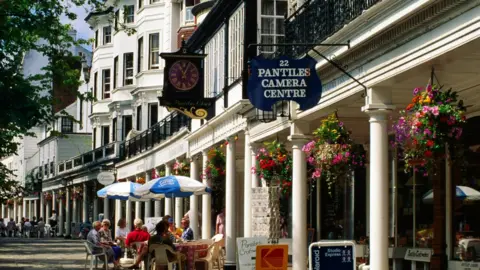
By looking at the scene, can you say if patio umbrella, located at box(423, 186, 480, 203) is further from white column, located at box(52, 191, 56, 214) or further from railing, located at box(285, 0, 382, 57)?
white column, located at box(52, 191, 56, 214)

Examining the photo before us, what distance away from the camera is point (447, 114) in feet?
41.7

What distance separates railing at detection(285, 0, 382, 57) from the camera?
16406mm

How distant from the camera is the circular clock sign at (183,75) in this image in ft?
93.4

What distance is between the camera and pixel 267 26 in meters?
24.8

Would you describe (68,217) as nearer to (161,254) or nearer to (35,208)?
(35,208)

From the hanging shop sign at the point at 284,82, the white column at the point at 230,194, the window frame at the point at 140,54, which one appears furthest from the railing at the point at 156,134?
the hanging shop sign at the point at 284,82

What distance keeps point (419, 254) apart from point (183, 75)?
10977 mm

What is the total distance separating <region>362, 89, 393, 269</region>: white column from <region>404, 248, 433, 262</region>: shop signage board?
397 centimetres

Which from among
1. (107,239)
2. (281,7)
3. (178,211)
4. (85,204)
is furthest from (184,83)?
(85,204)

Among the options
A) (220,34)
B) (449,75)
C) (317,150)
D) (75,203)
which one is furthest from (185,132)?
(75,203)

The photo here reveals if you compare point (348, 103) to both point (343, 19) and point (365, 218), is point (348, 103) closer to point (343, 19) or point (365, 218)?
point (343, 19)

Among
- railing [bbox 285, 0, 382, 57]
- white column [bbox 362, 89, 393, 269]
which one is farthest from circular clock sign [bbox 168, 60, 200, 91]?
white column [bbox 362, 89, 393, 269]

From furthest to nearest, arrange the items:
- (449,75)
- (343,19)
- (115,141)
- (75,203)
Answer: (75,203), (115,141), (343,19), (449,75)

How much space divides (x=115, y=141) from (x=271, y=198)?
4014 centimetres
